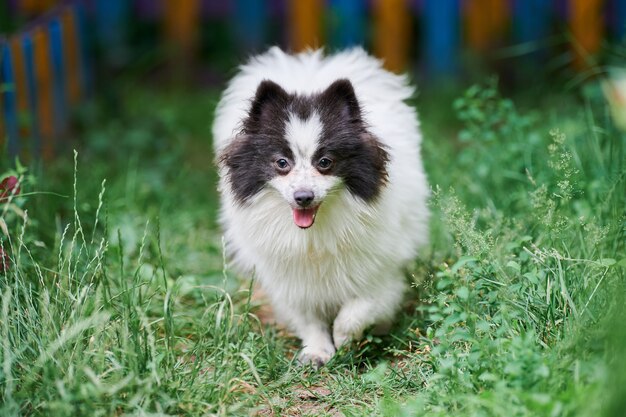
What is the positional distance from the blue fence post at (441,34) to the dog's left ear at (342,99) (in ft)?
13.7

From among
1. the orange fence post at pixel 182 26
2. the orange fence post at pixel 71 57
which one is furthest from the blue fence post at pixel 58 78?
the orange fence post at pixel 182 26

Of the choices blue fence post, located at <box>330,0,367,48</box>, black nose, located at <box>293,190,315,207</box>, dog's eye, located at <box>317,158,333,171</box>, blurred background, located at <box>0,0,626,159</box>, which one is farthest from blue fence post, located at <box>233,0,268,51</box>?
black nose, located at <box>293,190,315,207</box>

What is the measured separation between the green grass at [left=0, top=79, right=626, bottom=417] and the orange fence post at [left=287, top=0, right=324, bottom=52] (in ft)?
10.2

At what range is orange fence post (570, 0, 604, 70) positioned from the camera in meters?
7.02

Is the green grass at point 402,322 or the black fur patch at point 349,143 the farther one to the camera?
the black fur patch at point 349,143

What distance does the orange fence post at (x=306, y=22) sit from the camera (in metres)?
7.54

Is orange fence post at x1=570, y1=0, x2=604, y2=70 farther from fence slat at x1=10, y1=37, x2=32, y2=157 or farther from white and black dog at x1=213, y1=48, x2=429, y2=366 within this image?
fence slat at x1=10, y1=37, x2=32, y2=157

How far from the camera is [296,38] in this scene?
7.62 metres

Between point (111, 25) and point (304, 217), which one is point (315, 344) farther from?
point (111, 25)

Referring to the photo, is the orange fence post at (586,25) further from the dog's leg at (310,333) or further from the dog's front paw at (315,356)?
the dog's front paw at (315,356)

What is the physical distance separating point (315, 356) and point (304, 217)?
653 mm

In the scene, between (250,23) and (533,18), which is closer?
(533,18)

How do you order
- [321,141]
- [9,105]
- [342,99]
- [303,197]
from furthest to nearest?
[9,105] → [342,99] → [321,141] → [303,197]

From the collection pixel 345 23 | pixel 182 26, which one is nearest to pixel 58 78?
pixel 182 26
